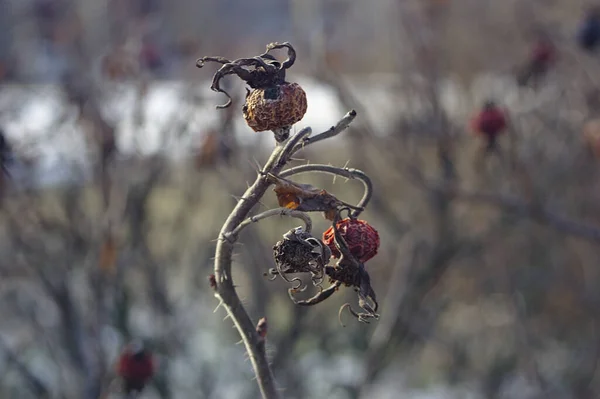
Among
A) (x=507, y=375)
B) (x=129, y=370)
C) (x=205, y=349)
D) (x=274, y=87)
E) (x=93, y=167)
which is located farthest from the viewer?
(x=205, y=349)

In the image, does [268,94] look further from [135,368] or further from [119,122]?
[119,122]

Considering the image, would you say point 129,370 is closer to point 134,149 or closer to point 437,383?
point 134,149

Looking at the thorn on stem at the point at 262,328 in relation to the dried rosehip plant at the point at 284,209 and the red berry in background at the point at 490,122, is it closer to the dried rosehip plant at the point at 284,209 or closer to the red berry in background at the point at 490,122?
the dried rosehip plant at the point at 284,209

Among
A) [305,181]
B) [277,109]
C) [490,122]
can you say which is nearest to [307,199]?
[277,109]

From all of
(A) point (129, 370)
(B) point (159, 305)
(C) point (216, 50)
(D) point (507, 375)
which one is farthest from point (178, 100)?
(D) point (507, 375)

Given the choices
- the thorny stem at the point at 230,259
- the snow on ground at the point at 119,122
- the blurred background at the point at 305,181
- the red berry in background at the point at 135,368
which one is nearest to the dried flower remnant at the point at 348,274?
the thorny stem at the point at 230,259

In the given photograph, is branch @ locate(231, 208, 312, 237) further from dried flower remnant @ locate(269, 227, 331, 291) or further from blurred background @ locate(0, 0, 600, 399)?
blurred background @ locate(0, 0, 600, 399)
